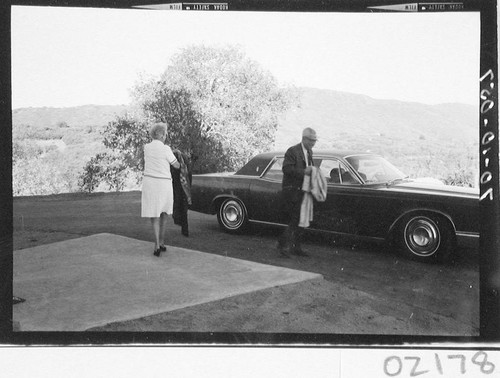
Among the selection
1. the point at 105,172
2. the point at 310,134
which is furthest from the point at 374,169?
the point at 105,172

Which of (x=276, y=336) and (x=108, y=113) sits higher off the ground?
(x=108, y=113)

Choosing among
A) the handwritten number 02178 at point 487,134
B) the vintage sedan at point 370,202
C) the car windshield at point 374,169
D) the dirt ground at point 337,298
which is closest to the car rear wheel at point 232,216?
the vintage sedan at point 370,202

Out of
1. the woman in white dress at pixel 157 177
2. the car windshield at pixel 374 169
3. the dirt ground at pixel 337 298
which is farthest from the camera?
the woman in white dress at pixel 157 177

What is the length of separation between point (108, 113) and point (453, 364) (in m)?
2.78

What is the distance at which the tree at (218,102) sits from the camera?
2893mm

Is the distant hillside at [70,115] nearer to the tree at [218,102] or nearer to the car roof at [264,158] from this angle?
the tree at [218,102]

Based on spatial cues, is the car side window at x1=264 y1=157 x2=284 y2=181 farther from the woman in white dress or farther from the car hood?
the car hood

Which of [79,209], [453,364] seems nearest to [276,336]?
[453,364]

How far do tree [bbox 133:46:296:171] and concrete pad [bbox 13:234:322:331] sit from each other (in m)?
0.72

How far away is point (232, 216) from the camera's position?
3100 millimetres

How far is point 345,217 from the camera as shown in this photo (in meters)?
2.86

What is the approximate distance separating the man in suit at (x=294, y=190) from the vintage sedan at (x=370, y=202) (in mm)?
50

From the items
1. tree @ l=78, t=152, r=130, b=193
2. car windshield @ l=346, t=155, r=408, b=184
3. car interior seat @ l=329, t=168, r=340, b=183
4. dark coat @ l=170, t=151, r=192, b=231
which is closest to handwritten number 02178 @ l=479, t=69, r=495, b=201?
car windshield @ l=346, t=155, r=408, b=184

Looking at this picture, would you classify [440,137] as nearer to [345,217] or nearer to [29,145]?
[345,217]
